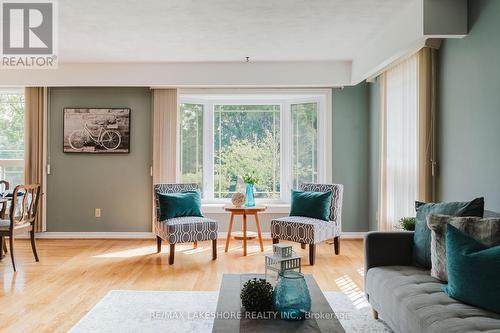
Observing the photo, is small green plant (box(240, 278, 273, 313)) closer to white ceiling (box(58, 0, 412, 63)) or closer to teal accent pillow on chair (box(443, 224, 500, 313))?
teal accent pillow on chair (box(443, 224, 500, 313))

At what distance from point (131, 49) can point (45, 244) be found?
289 cm

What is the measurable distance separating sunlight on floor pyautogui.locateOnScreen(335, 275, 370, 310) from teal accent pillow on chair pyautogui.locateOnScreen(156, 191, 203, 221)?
1.96m

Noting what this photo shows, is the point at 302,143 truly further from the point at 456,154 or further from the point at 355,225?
the point at 456,154

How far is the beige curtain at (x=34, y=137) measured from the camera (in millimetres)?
5902

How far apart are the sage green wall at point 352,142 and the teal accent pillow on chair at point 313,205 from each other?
113cm

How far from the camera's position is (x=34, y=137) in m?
5.93

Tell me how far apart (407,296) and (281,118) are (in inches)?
173

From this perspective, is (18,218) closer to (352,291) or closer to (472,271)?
(352,291)

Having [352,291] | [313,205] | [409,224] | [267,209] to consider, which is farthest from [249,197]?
[409,224]

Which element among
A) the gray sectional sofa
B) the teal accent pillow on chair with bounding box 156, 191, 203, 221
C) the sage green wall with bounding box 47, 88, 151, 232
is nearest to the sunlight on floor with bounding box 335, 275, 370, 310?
the gray sectional sofa

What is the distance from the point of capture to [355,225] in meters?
6.07

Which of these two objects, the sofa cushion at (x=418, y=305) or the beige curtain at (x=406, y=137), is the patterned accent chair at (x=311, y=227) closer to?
the beige curtain at (x=406, y=137)

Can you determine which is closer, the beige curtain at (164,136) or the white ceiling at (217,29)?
the white ceiling at (217,29)

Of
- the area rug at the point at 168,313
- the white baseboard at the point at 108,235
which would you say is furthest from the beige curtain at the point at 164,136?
the area rug at the point at 168,313
